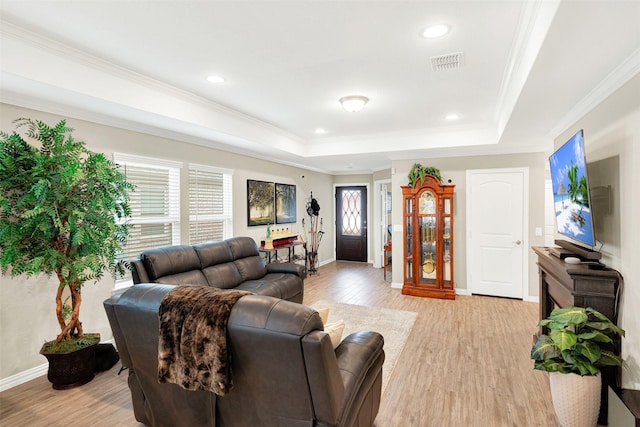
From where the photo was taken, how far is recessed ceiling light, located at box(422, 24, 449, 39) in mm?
2158

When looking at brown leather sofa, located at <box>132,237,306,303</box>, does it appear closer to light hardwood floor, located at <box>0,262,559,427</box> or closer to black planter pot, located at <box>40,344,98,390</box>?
black planter pot, located at <box>40,344,98,390</box>

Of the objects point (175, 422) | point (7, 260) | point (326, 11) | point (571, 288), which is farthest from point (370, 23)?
point (7, 260)

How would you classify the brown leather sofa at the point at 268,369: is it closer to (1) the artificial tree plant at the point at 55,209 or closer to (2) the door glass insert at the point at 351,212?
(1) the artificial tree plant at the point at 55,209

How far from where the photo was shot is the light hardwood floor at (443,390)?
227 centimetres

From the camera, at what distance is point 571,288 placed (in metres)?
2.27

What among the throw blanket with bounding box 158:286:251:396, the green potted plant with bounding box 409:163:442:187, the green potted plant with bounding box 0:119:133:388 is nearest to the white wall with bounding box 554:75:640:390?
the throw blanket with bounding box 158:286:251:396

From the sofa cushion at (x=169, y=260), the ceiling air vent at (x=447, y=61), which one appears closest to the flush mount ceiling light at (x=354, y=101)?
the ceiling air vent at (x=447, y=61)

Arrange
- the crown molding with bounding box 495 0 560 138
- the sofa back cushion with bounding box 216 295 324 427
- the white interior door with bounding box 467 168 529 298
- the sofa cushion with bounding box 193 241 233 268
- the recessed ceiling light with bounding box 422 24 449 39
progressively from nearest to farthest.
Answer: the sofa back cushion with bounding box 216 295 324 427
the crown molding with bounding box 495 0 560 138
the recessed ceiling light with bounding box 422 24 449 39
the sofa cushion with bounding box 193 241 233 268
the white interior door with bounding box 467 168 529 298

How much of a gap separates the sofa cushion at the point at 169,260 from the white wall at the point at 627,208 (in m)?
3.77

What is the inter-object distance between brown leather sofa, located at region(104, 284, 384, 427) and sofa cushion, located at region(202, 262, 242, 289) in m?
1.71

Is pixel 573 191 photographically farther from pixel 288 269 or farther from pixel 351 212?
pixel 351 212

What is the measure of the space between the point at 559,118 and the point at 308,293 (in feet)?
13.7

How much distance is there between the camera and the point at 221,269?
3.93m

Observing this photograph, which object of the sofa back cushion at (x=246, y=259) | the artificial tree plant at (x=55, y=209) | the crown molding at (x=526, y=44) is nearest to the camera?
the crown molding at (x=526, y=44)
